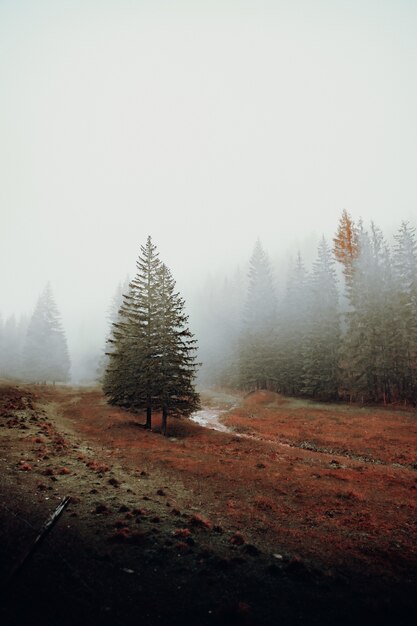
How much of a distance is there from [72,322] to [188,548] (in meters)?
197

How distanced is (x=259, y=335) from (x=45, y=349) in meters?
44.9

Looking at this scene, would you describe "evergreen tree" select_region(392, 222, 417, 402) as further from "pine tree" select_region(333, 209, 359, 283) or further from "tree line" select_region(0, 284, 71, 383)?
"tree line" select_region(0, 284, 71, 383)

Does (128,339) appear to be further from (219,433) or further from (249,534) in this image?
(249,534)

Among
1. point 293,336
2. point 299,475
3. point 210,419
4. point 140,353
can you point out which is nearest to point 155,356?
point 140,353

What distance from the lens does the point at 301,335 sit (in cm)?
5228

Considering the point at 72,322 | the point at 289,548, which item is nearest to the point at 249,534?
the point at 289,548

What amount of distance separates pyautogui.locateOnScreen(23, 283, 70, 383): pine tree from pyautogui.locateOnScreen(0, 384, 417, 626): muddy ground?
1770 inches

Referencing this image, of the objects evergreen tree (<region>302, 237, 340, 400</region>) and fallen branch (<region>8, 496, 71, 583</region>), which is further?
evergreen tree (<region>302, 237, 340, 400</region>)

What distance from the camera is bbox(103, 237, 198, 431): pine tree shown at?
26328 millimetres

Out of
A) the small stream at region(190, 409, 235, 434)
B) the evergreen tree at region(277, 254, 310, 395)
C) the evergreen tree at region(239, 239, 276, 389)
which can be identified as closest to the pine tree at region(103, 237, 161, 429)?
the small stream at region(190, 409, 235, 434)

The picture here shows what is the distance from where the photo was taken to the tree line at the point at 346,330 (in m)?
38.6

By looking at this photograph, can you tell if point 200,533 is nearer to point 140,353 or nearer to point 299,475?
point 299,475

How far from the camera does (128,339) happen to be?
27953 mm

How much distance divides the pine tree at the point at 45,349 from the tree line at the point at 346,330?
3871 centimetres
